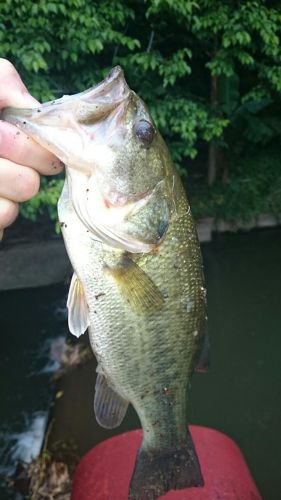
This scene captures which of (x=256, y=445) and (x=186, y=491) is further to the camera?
(x=256, y=445)

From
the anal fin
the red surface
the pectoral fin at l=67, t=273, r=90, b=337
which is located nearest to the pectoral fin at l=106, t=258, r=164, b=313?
the pectoral fin at l=67, t=273, r=90, b=337

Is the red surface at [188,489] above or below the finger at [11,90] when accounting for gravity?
below

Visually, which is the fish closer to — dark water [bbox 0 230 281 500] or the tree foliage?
dark water [bbox 0 230 281 500]

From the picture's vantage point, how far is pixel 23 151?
4.07ft

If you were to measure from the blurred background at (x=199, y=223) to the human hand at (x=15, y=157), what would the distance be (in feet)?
8.63

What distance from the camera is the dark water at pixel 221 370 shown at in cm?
396

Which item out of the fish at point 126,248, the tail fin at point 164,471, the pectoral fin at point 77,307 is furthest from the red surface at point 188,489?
the pectoral fin at point 77,307

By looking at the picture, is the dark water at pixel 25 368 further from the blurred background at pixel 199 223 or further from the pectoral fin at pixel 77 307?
the pectoral fin at pixel 77 307

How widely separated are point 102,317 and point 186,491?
1.10 m

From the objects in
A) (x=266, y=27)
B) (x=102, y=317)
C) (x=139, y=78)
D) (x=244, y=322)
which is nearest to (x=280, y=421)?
(x=244, y=322)

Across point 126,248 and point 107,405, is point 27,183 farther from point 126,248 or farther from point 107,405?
point 107,405

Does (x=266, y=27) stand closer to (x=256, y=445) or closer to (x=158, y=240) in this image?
(x=256, y=445)

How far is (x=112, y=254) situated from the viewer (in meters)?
1.44

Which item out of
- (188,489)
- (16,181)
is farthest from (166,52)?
(16,181)
